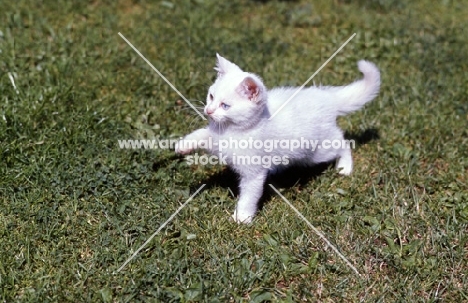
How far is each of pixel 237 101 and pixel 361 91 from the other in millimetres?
1037

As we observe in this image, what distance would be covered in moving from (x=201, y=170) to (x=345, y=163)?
95 centimetres

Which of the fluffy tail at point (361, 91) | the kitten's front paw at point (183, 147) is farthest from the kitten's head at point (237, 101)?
the fluffy tail at point (361, 91)

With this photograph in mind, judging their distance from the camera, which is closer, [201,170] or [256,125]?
[256,125]

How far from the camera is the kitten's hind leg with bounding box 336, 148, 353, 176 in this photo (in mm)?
3883

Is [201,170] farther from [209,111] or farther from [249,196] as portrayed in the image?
[209,111]

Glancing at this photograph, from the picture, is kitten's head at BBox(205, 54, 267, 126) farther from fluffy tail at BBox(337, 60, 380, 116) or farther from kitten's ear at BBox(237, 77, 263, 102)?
fluffy tail at BBox(337, 60, 380, 116)

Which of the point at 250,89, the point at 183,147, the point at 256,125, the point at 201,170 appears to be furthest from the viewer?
the point at 201,170

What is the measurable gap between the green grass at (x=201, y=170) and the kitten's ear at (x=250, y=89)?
722 mm

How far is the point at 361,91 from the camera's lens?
3859mm

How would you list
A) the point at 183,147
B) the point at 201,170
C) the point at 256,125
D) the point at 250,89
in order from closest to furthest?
the point at 250,89 < the point at 256,125 < the point at 183,147 < the point at 201,170

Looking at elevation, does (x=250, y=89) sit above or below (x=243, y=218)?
above

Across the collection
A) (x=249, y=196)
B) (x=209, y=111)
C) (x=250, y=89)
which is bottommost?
(x=249, y=196)

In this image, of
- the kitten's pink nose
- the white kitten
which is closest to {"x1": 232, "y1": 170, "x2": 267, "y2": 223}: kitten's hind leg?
the white kitten
